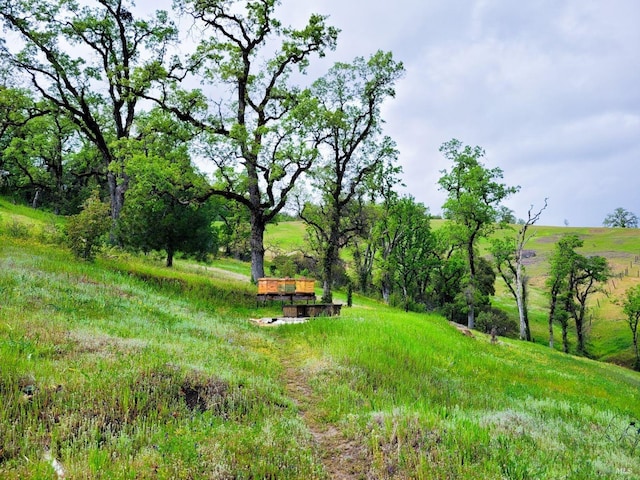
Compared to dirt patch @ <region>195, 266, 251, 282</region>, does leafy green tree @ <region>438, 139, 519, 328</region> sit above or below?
above

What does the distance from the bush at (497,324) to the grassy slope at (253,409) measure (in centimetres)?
3698

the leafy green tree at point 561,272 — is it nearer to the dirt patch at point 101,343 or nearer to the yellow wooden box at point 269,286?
the yellow wooden box at point 269,286

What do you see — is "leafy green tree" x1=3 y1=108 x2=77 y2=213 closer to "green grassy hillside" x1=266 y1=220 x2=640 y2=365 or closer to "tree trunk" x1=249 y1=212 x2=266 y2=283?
"green grassy hillside" x1=266 y1=220 x2=640 y2=365

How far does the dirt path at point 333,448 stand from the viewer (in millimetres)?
4887

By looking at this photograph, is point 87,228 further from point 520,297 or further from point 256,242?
point 520,297

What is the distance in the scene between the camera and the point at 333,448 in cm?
557

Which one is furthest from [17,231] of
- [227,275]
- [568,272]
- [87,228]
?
[568,272]

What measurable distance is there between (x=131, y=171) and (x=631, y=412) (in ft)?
75.1

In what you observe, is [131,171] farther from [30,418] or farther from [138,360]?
[30,418]

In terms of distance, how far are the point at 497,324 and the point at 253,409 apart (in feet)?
160

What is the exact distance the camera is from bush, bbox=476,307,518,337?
46812 mm

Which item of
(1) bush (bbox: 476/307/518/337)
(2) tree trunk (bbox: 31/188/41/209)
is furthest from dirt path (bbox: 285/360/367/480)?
(2) tree trunk (bbox: 31/188/41/209)

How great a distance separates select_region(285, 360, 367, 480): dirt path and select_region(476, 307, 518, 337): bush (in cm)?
4256

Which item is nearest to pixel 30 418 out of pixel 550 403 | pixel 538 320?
pixel 550 403
